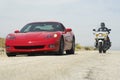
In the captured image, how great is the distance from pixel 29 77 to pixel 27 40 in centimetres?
924

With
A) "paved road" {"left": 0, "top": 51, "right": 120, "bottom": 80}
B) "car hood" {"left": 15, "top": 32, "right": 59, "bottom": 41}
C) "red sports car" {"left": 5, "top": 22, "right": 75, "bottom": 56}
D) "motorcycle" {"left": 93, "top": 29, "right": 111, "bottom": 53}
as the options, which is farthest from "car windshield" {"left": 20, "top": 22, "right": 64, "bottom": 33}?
"paved road" {"left": 0, "top": 51, "right": 120, "bottom": 80}

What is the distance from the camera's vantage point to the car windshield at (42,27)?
17.1 m

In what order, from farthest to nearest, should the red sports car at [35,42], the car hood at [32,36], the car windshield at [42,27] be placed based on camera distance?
the car windshield at [42,27], the car hood at [32,36], the red sports car at [35,42]

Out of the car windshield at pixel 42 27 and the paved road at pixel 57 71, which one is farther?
the car windshield at pixel 42 27

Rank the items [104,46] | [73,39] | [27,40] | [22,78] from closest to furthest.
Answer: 1. [22,78]
2. [27,40]
3. [73,39]
4. [104,46]

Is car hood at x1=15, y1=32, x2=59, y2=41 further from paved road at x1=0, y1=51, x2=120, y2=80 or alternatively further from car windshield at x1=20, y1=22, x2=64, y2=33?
paved road at x1=0, y1=51, x2=120, y2=80

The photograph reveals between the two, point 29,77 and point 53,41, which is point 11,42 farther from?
point 29,77

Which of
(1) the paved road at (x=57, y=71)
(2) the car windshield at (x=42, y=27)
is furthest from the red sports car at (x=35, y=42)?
(1) the paved road at (x=57, y=71)

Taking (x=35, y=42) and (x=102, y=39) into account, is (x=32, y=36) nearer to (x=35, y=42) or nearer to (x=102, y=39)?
(x=35, y=42)

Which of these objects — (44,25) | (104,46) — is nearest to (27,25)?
(44,25)

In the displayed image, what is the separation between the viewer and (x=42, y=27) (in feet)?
56.7

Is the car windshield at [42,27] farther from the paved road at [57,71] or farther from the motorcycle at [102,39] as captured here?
the paved road at [57,71]

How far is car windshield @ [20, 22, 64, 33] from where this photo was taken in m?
17.1

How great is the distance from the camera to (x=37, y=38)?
614 inches
